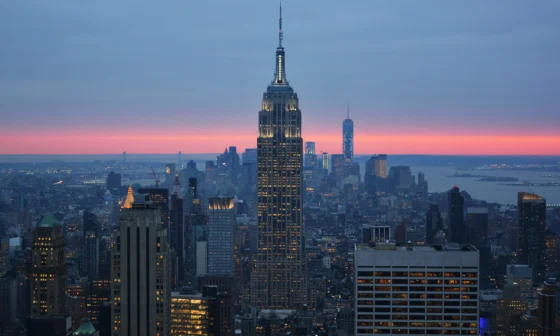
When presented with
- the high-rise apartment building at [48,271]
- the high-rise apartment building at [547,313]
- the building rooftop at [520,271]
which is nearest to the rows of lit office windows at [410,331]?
the high-rise apartment building at [547,313]

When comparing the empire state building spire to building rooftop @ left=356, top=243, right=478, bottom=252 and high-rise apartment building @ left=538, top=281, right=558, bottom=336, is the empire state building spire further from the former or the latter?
building rooftop @ left=356, top=243, right=478, bottom=252

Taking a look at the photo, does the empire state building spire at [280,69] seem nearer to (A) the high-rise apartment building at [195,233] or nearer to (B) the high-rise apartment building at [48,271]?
(A) the high-rise apartment building at [195,233]

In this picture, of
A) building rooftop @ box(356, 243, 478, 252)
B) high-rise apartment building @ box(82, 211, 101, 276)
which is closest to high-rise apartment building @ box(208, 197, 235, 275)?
high-rise apartment building @ box(82, 211, 101, 276)

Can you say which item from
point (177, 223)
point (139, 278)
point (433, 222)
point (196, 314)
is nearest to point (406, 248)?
point (139, 278)

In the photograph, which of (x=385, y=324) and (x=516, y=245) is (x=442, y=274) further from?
(x=516, y=245)

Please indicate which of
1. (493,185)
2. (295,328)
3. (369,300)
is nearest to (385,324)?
(369,300)
